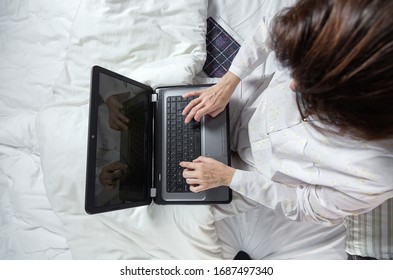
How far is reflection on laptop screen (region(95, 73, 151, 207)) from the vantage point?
766 millimetres

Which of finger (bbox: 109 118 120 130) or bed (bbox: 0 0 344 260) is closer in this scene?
finger (bbox: 109 118 120 130)

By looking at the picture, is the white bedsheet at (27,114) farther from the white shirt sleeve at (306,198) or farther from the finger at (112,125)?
the white shirt sleeve at (306,198)

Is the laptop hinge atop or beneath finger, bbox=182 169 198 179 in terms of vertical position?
beneath

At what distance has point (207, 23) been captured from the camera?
1.15 meters

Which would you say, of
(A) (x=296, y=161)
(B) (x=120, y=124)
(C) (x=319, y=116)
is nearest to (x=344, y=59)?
(C) (x=319, y=116)

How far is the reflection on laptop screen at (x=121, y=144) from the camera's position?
77 cm

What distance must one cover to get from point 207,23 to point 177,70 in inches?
11.0

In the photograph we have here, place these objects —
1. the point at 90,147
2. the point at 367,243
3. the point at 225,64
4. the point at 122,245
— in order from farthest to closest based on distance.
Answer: the point at 225,64, the point at 122,245, the point at 367,243, the point at 90,147

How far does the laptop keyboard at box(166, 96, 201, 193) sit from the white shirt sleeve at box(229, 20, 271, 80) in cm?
18

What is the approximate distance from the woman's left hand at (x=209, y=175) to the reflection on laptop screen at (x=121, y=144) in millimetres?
151

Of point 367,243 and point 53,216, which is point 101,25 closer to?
point 53,216

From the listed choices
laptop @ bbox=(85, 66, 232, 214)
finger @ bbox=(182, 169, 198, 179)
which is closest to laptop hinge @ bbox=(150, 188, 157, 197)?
laptop @ bbox=(85, 66, 232, 214)

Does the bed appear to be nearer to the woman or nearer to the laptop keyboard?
the laptop keyboard
